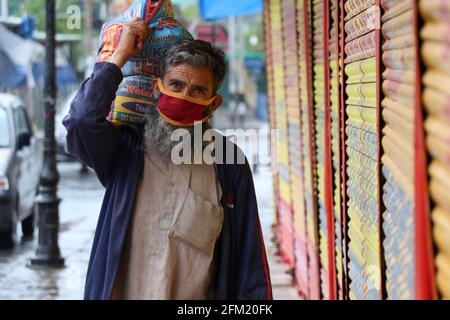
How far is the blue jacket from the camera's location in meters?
3.36

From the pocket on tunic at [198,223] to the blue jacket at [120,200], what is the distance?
0.05 m

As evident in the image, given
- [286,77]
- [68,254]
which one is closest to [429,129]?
[286,77]

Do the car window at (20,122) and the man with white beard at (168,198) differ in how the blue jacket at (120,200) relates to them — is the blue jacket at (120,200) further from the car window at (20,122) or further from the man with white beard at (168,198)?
the car window at (20,122)

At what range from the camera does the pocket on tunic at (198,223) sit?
3441mm

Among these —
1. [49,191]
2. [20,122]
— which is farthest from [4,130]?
[49,191]

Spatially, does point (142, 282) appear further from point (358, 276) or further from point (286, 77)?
point (286, 77)

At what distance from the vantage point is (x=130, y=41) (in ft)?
11.6

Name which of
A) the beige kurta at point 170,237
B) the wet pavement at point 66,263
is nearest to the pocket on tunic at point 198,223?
the beige kurta at point 170,237

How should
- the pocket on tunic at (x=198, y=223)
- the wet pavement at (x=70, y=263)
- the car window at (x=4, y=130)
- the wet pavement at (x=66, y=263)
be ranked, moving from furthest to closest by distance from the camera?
the car window at (x=4, y=130) → the wet pavement at (x=66, y=263) → the wet pavement at (x=70, y=263) → the pocket on tunic at (x=198, y=223)

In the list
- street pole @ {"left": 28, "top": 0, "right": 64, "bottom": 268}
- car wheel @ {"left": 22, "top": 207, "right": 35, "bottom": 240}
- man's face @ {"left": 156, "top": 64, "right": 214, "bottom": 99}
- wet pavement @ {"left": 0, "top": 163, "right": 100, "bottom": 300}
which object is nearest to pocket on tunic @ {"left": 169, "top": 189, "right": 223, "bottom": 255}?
man's face @ {"left": 156, "top": 64, "right": 214, "bottom": 99}

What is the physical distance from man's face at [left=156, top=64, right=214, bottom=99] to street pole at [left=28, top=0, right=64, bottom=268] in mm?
6460

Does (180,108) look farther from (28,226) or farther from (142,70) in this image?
(28,226)

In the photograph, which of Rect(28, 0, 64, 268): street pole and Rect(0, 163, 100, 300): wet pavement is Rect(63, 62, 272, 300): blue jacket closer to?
Rect(0, 163, 100, 300): wet pavement

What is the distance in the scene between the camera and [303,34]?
268 inches
